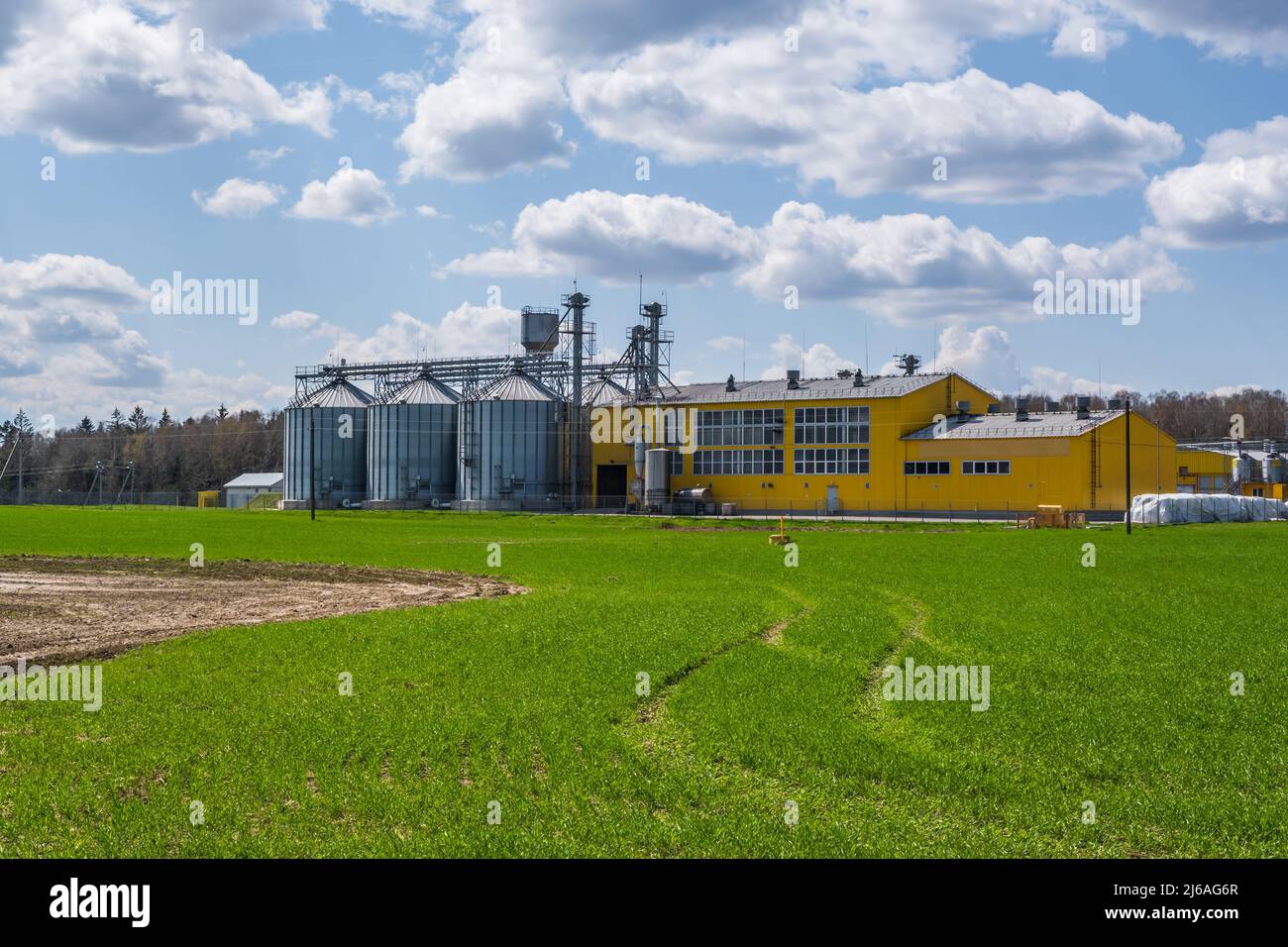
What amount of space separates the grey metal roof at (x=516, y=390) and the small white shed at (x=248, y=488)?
29769 mm

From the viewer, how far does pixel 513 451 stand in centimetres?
10019

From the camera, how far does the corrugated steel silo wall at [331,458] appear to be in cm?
10806

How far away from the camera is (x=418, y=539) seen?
5541 cm

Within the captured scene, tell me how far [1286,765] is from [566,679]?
866cm

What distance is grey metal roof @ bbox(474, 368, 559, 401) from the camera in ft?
334

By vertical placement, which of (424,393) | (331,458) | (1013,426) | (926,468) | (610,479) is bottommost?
(610,479)

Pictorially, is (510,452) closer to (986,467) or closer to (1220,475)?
(986,467)

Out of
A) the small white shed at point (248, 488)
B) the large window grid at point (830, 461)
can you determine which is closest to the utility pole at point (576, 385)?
the large window grid at point (830, 461)

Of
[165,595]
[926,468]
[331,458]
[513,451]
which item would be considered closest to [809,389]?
[926,468]

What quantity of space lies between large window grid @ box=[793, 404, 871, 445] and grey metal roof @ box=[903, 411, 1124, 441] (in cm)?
371

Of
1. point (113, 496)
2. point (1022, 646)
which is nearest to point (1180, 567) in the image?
point (1022, 646)

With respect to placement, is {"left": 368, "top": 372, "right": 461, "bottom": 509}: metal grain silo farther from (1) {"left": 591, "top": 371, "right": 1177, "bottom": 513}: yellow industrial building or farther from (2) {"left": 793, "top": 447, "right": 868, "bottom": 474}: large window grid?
(2) {"left": 793, "top": 447, "right": 868, "bottom": 474}: large window grid

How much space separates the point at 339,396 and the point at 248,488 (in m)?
30.4
